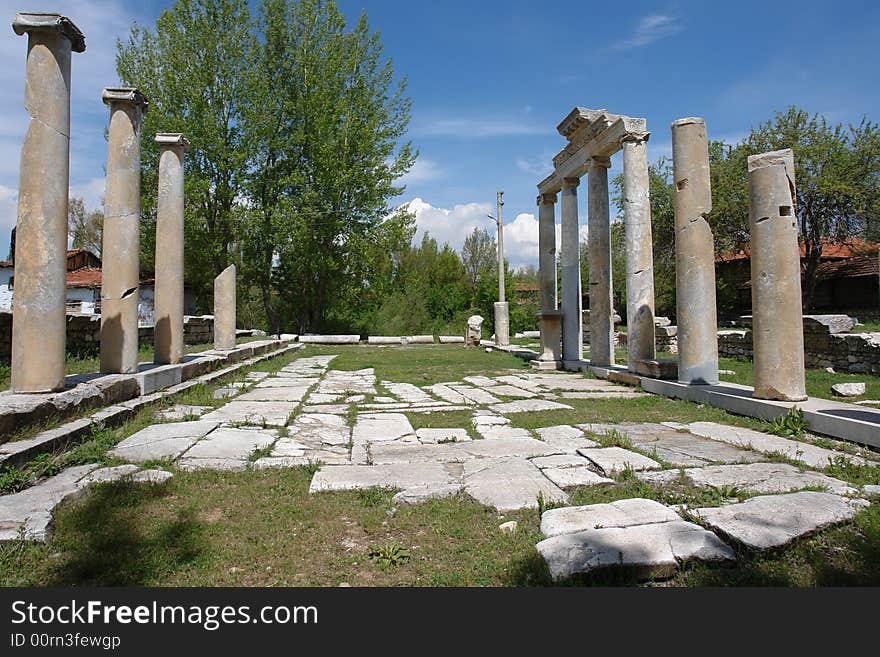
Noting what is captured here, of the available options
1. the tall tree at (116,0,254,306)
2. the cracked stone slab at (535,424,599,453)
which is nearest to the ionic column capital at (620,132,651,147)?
the cracked stone slab at (535,424,599,453)

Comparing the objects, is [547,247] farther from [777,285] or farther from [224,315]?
[224,315]

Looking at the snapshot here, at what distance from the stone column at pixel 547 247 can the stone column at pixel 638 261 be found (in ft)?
13.3

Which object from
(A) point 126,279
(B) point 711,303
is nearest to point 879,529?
(B) point 711,303

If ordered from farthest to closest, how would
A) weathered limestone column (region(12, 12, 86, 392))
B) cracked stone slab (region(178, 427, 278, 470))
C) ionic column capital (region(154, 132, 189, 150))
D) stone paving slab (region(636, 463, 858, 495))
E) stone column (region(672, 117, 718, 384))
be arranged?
ionic column capital (region(154, 132, 189, 150)) → stone column (region(672, 117, 718, 384)) → weathered limestone column (region(12, 12, 86, 392)) → cracked stone slab (region(178, 427, 278, 470)) → stone paving slab (region(636, 463, 858, 495))

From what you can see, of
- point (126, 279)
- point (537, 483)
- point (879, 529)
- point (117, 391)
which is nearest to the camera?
point (879, 529)

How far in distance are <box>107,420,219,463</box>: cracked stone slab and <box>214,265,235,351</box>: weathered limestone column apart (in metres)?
7.72

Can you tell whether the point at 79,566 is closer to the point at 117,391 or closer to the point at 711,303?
the point at 117,391

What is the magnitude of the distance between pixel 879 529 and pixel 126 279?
325 inches

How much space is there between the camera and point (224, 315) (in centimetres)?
1336

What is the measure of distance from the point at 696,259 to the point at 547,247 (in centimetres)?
621

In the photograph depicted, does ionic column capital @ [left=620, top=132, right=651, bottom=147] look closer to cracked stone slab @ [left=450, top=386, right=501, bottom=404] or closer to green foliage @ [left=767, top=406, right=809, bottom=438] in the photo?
cracked stone slab @ [left=450, top=386, right=501, bottom=404]

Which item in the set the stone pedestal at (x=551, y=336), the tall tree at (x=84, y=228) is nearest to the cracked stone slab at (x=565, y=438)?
the stone pedestal at (x=551, y=336)

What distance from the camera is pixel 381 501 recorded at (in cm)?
361

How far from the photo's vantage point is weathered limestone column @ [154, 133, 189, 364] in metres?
8.83
